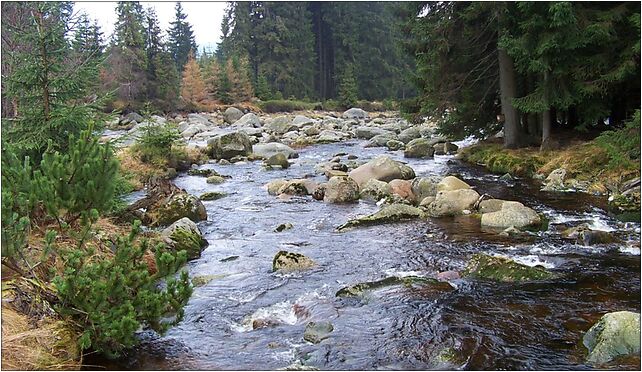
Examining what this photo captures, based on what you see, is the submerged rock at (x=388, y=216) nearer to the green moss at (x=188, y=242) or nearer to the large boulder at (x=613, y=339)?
the green moss at (x=188, y=242)

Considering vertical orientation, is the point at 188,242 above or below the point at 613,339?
above

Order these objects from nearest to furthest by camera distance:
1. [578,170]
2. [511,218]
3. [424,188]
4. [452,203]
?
1. [511,218]
2. [452,203]
3. [424,188]
4. [578,170]

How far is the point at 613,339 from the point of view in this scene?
5207mm

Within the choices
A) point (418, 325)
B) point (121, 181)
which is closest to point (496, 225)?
point (418, 325)

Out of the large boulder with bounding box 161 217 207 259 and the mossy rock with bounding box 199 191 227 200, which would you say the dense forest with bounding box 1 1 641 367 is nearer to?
the large boulder with bounding box 161 217 207 259

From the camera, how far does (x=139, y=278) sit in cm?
504

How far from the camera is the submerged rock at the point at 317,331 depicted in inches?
230

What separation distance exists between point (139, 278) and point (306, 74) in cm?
5832

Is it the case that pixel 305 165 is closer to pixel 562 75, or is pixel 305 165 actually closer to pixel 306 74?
pixel 562 75

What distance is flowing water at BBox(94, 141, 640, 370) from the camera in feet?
17.8

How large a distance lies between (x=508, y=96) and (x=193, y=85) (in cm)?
3799

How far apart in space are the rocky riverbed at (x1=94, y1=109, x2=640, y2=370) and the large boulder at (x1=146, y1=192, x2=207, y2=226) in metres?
0.05

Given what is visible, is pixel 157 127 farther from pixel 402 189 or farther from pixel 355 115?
pixel 355 115

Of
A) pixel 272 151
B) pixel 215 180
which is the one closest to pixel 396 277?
pixel 215 180
